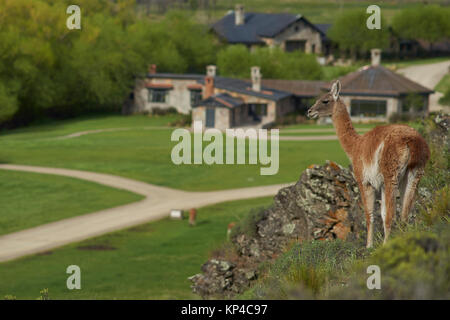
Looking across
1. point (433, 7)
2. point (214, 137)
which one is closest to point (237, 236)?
point (214, 137)

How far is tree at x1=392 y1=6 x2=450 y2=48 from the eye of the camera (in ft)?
423

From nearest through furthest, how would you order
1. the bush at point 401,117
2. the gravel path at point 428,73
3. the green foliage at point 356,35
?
the bush at point 401,117 < the gravel path at point 428,73 < the green foliage at point 356,35

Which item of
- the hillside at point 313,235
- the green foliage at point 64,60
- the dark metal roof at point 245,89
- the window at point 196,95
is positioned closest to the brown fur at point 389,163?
the hillside at point 313,235

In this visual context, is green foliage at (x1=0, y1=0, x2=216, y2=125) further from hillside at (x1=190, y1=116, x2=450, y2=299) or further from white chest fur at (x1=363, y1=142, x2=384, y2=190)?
white chest fur at (x1=363, y1=142, x2=384, y2=190)

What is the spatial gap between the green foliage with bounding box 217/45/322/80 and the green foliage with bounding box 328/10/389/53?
25.9 meters

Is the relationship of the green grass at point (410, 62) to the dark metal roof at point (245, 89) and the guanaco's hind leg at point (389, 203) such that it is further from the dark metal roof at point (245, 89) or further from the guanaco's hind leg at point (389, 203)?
the guanaco's hind leg at point (389, 203)

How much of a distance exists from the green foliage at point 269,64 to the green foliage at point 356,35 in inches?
1019

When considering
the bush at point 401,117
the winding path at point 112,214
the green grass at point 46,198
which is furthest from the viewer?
the bush at point 401,117

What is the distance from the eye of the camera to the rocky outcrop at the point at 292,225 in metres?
22.2

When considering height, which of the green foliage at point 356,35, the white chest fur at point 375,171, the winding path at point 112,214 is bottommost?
the winding path at point 112,214

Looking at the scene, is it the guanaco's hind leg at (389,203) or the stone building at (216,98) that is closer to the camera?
the guanaco's hind leg at (389,203)

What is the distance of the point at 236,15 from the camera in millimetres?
132000

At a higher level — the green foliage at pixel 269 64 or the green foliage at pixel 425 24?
the green foliage at pixel 425 24

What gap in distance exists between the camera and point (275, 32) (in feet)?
403
